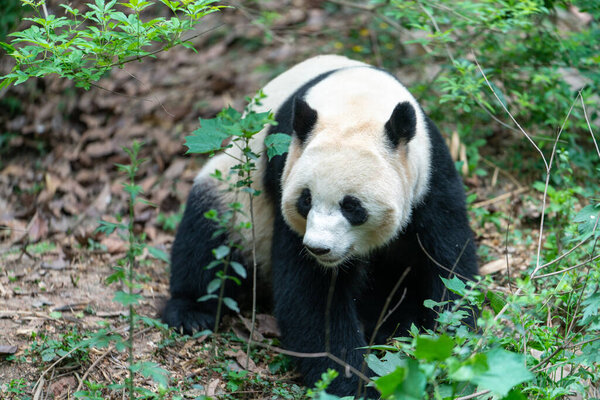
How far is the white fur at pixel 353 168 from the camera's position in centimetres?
380

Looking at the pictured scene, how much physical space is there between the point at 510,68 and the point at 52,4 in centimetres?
627

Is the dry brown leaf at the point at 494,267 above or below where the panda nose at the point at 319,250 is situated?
below

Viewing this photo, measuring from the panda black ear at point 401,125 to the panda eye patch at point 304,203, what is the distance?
2.00 feet

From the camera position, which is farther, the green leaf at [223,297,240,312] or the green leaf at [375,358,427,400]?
the green leaf at [223,297,240,312]

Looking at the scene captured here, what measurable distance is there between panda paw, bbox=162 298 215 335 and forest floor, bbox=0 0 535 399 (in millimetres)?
164

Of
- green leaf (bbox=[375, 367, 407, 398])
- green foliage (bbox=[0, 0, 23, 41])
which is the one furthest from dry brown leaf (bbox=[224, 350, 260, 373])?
green foliage (bbox=[0, 0, 23, 41])

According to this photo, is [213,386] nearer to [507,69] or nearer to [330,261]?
[330,261]

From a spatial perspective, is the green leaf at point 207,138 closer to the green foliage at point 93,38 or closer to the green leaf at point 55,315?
the green foliage at point 93,38

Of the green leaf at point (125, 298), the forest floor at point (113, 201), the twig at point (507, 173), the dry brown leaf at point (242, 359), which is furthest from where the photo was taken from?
the twig at point (507, 173)

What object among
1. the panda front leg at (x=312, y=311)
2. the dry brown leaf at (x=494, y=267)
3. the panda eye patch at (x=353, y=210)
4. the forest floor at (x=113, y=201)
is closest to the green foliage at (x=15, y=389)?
the forest floor at (x=113, y=201)

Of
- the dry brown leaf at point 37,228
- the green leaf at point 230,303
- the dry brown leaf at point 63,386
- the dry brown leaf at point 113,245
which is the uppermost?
the green leaf at point 230,303

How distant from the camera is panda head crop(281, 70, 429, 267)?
3797mm

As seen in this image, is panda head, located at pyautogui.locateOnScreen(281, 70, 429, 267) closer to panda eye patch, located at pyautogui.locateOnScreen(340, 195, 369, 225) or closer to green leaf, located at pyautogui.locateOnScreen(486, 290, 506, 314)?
panda eye patch, located at pyautogui.locateOnScreen(340, 195, 369, 225)

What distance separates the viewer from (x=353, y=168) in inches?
149
